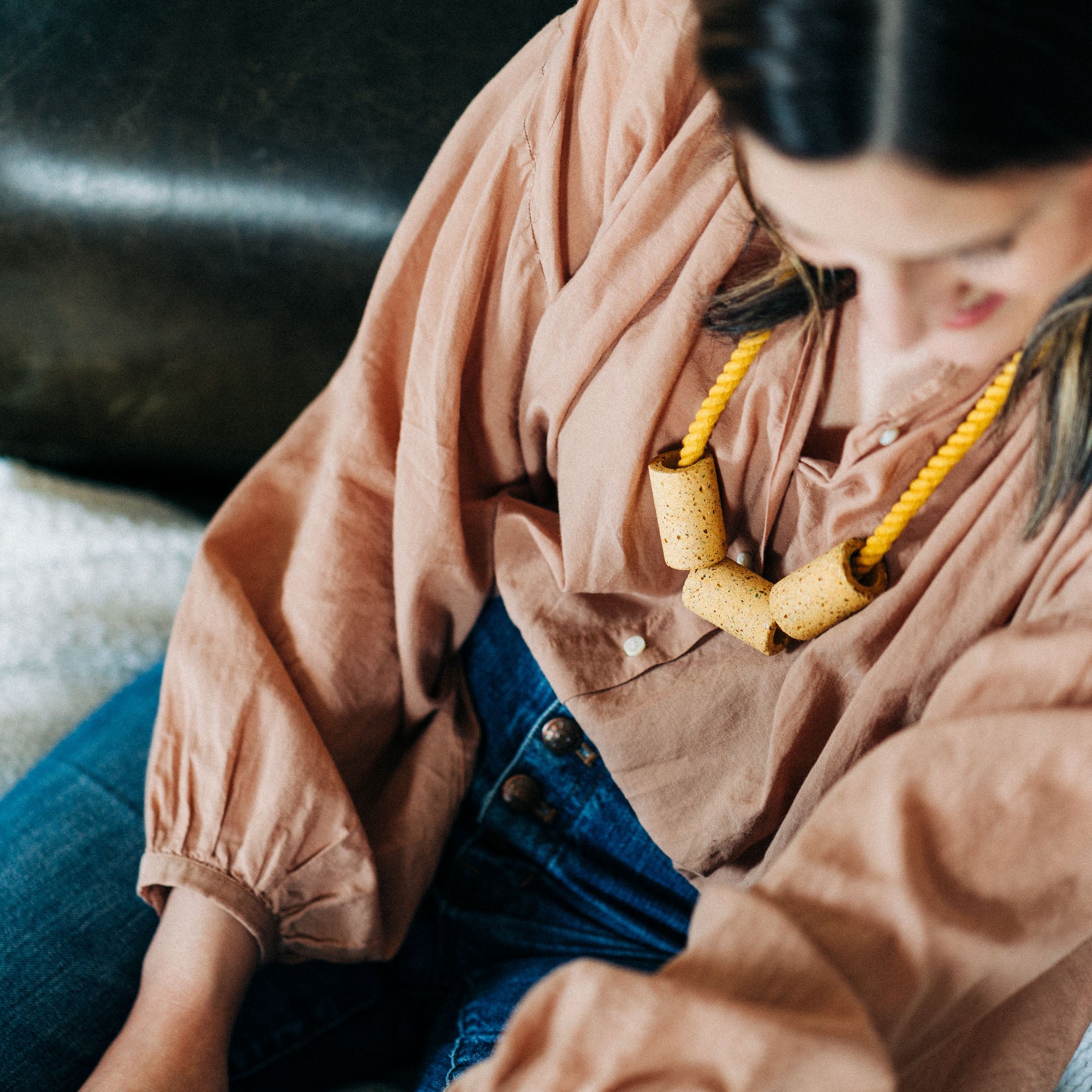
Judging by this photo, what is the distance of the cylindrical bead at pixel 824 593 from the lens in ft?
1.54

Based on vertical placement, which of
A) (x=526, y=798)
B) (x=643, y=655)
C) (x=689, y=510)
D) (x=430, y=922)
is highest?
(x=689, y=510)

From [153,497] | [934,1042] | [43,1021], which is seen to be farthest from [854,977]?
[153,497]

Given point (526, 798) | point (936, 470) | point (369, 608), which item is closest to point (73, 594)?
point (369, 608)

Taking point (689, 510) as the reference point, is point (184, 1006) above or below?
below

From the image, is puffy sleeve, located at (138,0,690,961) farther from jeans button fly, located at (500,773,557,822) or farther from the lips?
the lips

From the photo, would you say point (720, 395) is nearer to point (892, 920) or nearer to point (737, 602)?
point (737, 602)

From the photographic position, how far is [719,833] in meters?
0.55

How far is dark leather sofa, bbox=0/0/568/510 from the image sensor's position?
820 millimetres

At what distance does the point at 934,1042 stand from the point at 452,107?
752 mm

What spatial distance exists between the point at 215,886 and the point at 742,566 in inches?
14.1

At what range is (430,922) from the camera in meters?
0.67

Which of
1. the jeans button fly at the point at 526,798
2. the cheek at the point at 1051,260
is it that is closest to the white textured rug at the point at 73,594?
the jeans button fly at the point at 526,798

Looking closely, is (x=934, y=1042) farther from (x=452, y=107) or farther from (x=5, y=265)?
(x=5, y=265)

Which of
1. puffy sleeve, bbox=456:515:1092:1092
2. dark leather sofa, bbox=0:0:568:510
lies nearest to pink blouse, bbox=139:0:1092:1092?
puffy sleeve, bbox=456:515:1092:1092
